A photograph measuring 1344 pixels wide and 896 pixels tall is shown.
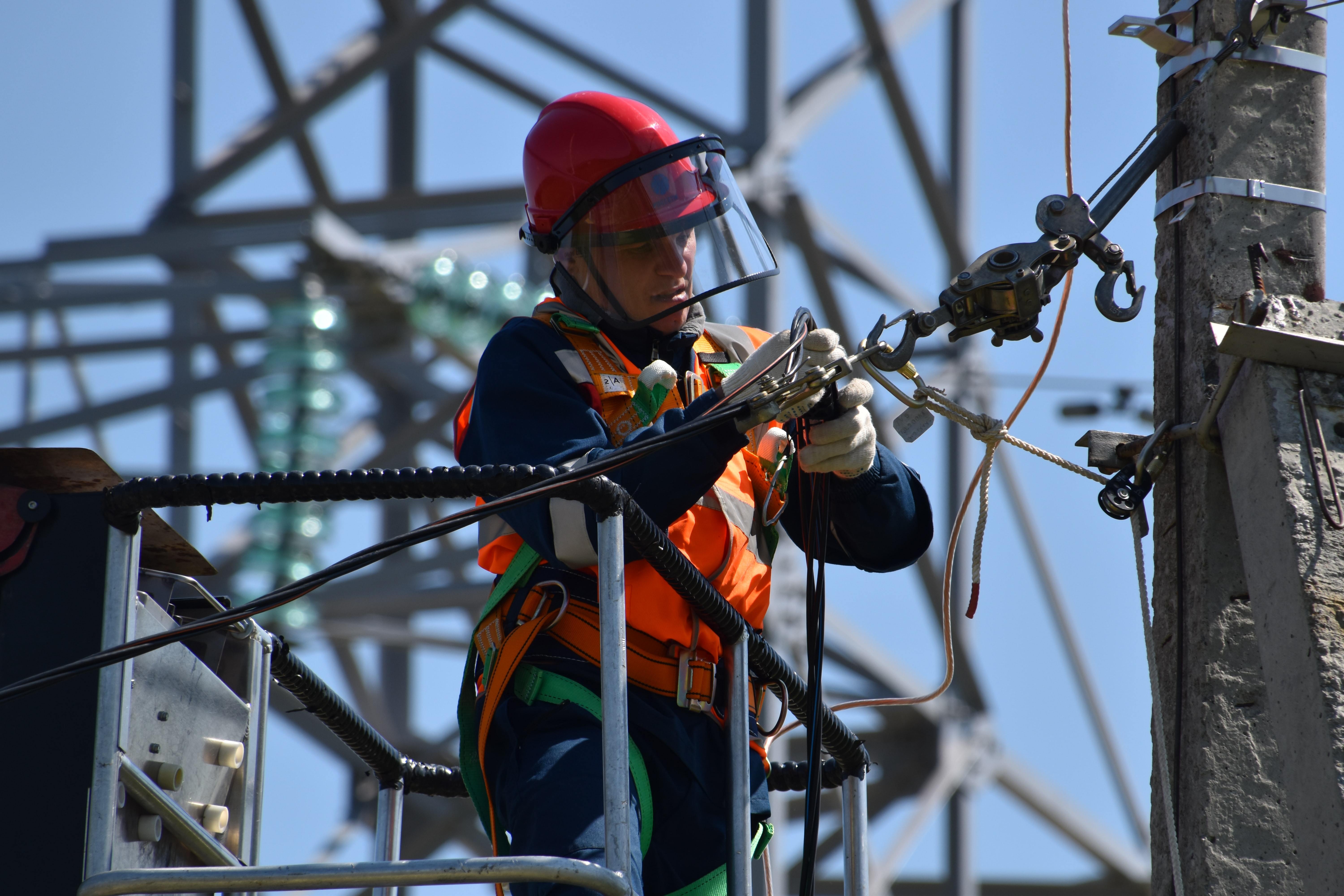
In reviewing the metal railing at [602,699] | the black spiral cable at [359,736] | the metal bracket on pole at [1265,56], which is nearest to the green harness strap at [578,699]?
the metal railing at [602,699]

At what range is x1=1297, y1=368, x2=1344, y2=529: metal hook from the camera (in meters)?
3.04

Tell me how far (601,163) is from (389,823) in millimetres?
1445

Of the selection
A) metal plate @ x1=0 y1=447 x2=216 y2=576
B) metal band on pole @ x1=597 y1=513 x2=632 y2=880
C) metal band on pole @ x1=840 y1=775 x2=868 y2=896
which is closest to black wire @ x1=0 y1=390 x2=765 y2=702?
metal band on pole @ x1=597 y1=513 x2=632 y2=880

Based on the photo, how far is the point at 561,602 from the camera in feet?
11.0

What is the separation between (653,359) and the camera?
12.1 ft

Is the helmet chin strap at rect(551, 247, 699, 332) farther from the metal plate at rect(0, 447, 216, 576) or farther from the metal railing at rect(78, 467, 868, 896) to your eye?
the metal plate at rect(0, 447, 216, 576)

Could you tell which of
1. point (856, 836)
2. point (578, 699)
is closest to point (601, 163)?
point (578, 699)

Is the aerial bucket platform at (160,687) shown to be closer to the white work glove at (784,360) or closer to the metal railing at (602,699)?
the metal railing at (602,699)

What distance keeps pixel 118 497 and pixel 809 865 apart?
1.30m

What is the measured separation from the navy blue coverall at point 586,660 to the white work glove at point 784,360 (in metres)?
0.08

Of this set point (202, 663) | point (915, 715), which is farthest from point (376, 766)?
point (915, 715)

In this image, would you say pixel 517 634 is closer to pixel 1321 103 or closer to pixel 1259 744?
pixel 1259 744

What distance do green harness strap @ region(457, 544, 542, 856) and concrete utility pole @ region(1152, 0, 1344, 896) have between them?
1182 millimetres

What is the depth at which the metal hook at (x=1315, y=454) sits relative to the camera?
3.04 m
